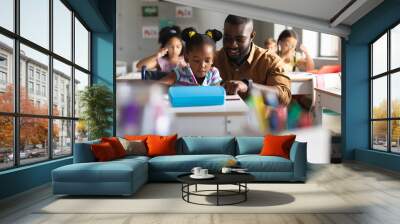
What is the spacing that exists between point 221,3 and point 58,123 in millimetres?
4211

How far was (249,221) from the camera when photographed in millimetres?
3811

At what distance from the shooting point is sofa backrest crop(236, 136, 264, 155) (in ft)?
22.7

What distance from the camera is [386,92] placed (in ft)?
27.9

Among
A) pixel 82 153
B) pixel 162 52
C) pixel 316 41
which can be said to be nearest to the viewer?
pixel 82 153

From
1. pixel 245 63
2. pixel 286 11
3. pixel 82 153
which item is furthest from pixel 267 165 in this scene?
pixel 286 11

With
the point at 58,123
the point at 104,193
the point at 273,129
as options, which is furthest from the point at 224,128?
the point at 104,193

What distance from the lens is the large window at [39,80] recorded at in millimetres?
5090

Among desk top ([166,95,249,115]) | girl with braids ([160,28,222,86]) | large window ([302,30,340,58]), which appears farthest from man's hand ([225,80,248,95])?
large window ([302,30,340,58])

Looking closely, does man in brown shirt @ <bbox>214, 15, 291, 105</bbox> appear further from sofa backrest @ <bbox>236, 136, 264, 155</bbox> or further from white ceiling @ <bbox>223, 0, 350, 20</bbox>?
sofa backrest @ <bbox>236, 136, 264, 155</bbox>

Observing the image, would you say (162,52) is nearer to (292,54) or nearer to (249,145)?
(292,54)

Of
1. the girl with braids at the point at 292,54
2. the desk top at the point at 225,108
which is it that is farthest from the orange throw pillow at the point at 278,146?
the girl with braids at the point at 292,54

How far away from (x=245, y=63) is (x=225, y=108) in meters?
1.10

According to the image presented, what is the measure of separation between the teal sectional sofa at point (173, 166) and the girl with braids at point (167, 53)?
7.23 feet

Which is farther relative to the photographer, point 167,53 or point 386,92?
point 167,53
